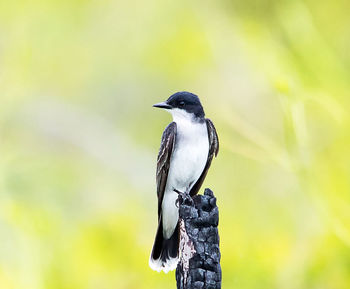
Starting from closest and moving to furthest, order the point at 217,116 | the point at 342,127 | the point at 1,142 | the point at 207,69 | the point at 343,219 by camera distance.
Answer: the point at 343,219 → the point at 342,127 → the point at 1,142 → the point at 217,116 → the point at 207,69

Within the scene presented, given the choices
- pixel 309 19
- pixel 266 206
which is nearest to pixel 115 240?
pixel 266 206

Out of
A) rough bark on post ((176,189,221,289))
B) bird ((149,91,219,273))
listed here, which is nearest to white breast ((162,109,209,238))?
bird ((149,91,219,273))

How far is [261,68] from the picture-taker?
5402 mm

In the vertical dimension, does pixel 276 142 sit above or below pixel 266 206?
above

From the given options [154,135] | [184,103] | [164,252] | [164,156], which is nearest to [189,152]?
[164,156]

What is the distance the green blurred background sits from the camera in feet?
16.0

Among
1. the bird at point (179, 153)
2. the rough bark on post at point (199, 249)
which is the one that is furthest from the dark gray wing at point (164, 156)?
the rough bark on post at point (199, 249)

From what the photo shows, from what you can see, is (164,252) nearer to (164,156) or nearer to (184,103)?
(164,156)

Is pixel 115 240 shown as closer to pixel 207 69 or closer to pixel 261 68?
pixel 261 68

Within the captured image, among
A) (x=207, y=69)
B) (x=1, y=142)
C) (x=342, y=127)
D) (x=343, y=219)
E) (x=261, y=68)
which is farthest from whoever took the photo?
(x=207, y=69)

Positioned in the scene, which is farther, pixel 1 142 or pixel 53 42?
pixel 53 42

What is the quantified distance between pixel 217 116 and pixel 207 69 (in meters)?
0.76

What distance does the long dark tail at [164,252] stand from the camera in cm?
521

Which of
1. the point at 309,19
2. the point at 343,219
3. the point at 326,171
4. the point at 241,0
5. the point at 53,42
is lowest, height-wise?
the point at 343,219
